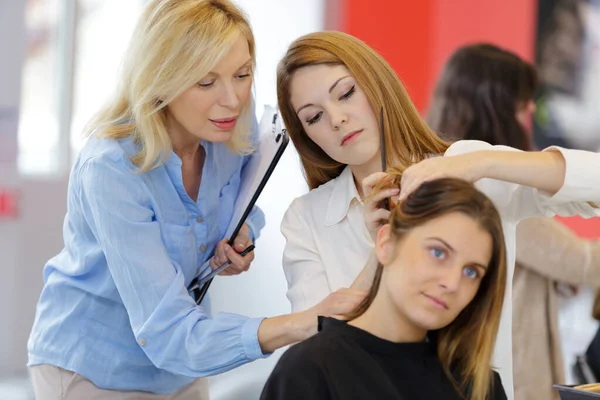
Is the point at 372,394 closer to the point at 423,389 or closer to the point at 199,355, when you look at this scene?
the point at 423,389

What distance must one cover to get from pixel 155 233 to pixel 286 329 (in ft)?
1.18

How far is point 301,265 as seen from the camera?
5.92 feet

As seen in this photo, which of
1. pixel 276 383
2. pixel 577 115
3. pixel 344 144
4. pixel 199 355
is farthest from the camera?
pixel 577 115

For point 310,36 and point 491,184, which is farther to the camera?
point 310,36

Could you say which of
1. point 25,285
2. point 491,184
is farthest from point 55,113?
point 491,184

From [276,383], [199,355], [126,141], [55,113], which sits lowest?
[55,113]

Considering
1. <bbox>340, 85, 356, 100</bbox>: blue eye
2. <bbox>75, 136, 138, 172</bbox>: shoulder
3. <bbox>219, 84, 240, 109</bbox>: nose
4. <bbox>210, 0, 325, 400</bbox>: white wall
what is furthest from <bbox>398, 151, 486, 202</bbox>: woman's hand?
<bbox>210, 0, 325, 400</bbox>: white wall

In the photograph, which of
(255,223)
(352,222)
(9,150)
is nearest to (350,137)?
(352,222)

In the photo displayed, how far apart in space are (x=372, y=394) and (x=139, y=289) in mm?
556

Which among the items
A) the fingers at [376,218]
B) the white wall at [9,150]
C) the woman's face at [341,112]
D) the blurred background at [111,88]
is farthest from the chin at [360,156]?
the white wall at [9,150]

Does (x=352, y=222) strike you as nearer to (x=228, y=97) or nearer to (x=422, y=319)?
(x=228, y=97)

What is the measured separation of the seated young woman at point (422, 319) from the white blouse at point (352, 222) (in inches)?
A: 7.1

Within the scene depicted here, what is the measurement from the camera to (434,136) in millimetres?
1812

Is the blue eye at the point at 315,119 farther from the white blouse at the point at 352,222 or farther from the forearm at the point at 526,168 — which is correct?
the forearm at the point at 526,168
